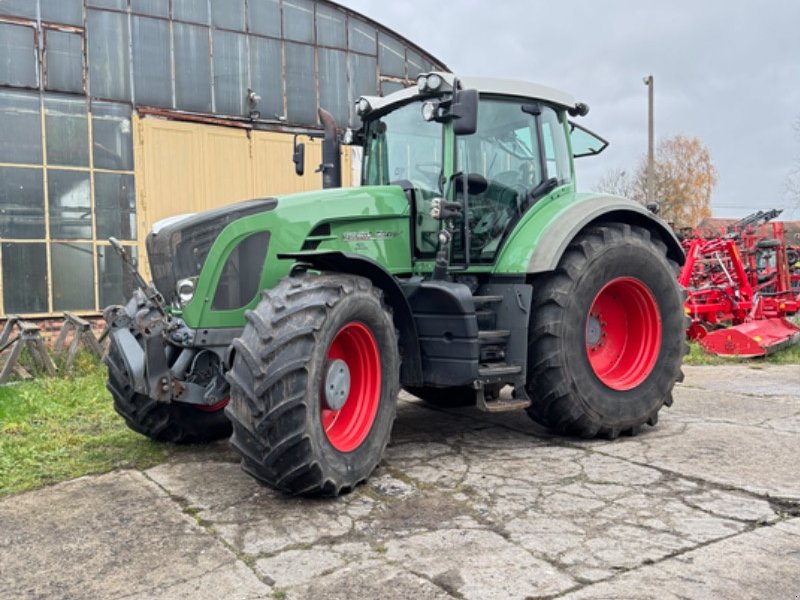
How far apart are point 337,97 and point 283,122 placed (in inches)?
46.1

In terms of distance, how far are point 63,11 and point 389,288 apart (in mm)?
8816

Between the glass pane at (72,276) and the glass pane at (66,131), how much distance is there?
1.22 metres

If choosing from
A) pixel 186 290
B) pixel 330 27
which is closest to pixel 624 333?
pixel 186 290

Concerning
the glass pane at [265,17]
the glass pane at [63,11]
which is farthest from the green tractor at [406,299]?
the glass pane at [265,17]

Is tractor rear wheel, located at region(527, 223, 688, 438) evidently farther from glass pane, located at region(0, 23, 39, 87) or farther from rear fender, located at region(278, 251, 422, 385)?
glass pane, located at region(0, 23, 39, 87)

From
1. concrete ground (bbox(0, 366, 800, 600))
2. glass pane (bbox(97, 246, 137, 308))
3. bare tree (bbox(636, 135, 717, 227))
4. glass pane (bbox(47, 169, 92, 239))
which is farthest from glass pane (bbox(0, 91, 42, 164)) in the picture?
bare tree (bbox(636, 135, 717, 227))

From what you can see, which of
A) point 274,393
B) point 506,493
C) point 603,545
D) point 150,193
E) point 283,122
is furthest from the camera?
point 283,122

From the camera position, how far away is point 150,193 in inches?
452

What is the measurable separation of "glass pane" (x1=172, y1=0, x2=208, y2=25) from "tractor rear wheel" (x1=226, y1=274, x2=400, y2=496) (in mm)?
9154

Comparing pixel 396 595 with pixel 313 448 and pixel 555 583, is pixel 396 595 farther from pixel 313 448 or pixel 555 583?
pixel 313 448

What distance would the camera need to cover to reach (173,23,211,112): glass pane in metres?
11.6

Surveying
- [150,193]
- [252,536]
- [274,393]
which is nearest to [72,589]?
[252,536]

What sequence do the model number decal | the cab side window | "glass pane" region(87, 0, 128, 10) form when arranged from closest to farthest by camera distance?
1. the model number decal
2. the cab side window
3. "glass pane" region(87, 0, 128, 10)

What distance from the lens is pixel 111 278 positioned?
11.3 m
